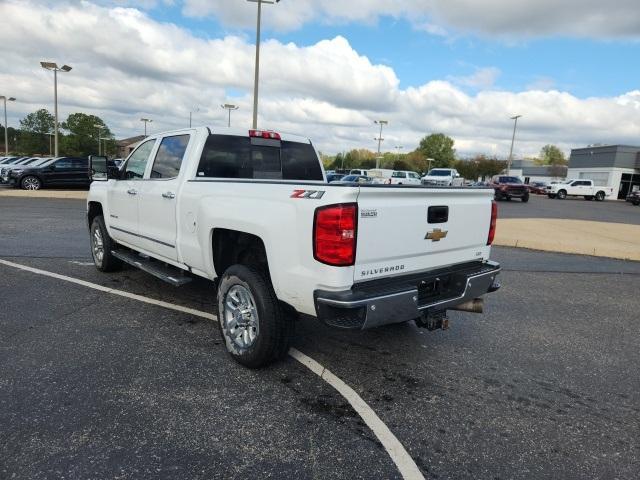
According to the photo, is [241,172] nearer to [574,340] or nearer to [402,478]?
[402,478]

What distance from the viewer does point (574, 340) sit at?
4773 millimetres

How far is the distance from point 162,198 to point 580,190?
45897mm

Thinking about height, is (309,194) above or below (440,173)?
below

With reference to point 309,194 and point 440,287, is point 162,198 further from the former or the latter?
point 440,287

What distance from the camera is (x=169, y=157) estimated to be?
4.98 metres

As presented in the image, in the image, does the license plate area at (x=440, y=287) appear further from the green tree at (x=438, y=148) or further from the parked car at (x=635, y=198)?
the green tree at (x=438, y=148)

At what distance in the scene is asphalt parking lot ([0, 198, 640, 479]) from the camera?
264 centimetres

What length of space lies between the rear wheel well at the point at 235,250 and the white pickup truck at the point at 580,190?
45430mm

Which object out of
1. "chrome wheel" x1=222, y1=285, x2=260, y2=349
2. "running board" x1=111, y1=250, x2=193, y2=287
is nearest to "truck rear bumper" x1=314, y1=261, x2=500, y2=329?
"chrome wheel" x1=222, y1=285, x2=260, y2=349

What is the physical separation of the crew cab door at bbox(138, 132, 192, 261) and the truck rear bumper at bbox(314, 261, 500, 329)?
2.18 metres

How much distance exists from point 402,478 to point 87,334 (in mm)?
3232

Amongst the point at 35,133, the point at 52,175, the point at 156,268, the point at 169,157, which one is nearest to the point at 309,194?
the point at 169,157

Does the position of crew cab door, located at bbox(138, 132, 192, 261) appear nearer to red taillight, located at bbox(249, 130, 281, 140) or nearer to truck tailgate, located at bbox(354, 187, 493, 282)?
red taillight, located at bbox(249, 130, 281, 140)

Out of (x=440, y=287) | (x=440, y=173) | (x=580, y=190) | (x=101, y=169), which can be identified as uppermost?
(x=440, y=173)
